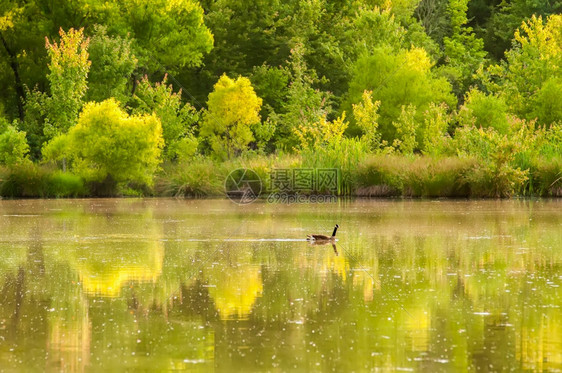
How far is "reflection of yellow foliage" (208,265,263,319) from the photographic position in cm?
755

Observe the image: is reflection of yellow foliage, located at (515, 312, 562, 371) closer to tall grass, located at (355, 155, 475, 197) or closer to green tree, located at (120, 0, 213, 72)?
tall grass, located at (355, 155, 475, 197)

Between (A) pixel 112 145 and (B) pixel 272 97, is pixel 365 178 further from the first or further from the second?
(B) pixel 272 97

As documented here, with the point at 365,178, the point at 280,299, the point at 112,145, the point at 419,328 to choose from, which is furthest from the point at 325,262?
the point at 112,145

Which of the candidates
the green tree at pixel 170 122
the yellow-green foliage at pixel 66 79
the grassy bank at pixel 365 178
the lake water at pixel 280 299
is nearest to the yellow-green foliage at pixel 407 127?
the green tree at pixel 170 122

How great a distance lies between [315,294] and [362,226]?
317 inches

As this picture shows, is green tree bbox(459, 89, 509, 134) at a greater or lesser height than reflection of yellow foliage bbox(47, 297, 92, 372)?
greater

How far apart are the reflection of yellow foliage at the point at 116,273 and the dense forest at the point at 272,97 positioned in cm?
1737

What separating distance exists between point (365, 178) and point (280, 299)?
21061mm

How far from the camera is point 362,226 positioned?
16.3 meters

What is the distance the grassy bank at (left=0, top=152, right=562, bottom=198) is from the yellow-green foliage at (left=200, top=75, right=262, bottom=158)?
8.23m

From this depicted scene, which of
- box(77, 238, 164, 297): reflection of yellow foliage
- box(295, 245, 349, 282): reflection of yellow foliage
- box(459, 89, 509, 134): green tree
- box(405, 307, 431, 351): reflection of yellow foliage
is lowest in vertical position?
box(295, 245, 349, 282): reflection of yellow foliage

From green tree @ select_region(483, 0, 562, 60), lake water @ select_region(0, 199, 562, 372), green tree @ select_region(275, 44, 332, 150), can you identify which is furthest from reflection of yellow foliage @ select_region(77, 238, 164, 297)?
green tree @ select_region(483, 0, 562, 60)

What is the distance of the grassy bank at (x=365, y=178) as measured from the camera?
27094mm

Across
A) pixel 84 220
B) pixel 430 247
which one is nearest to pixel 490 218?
pixel 430 247
